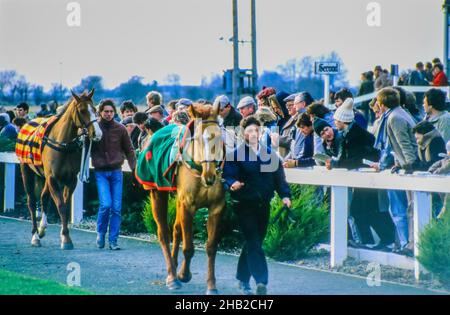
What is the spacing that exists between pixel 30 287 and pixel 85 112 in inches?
162

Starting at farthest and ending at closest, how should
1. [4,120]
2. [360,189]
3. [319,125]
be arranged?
[4,120]
[319,125]
[360,189]

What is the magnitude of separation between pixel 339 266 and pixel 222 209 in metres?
1.91

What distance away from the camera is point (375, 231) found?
40.4ft

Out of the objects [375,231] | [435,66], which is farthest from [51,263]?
[435,66]

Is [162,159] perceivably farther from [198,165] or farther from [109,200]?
[109,200]

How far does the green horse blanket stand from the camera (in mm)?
10789

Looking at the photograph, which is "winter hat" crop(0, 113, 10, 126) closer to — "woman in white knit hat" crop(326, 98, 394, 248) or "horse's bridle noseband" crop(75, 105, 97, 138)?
"horse's bridle noseband" crop(75, 105, 97, 138)

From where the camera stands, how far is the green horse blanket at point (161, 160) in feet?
35.4

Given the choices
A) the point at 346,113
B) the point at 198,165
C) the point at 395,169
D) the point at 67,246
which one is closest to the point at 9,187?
the point at 67,246

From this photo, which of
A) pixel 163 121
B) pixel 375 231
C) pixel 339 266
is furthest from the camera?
pixel 163 121

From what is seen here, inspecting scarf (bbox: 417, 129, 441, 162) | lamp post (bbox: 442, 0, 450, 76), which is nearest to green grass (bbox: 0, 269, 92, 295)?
scarf (bbox: 417, 129, 441, 162)

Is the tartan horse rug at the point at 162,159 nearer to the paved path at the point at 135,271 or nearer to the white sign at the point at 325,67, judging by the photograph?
the paved path at the point at 135,271

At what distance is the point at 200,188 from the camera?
33.7ft
